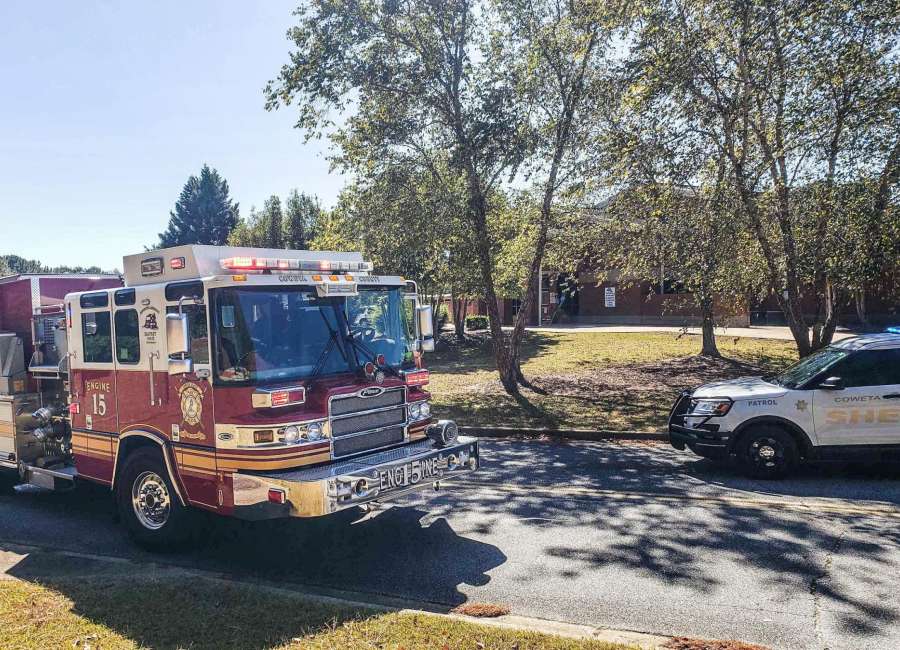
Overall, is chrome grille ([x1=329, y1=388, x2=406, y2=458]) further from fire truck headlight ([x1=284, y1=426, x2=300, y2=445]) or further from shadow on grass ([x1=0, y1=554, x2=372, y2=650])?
shadow on grass ([x1=0, y1=554, x2=372, y2=650])

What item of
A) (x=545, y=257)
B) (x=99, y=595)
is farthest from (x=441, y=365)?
(x=99, y=595)

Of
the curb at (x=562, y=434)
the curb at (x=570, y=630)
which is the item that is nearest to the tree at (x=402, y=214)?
the curb at (x=562, y=434)

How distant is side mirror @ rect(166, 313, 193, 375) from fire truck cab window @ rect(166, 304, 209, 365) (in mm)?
63

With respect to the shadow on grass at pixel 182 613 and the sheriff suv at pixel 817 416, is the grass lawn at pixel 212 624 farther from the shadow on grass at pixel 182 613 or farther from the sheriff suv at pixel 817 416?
the sheriff suv at pixel 817 416

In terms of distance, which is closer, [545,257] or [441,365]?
[545,257]

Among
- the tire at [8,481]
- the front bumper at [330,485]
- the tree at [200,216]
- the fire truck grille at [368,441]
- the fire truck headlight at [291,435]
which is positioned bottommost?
the tire at [8,481]

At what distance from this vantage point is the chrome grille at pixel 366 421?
5785 mm

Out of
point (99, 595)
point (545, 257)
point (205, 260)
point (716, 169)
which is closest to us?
point (99, 595)

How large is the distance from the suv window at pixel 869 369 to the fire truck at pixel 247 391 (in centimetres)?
484

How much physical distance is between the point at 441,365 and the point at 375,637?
19.5m

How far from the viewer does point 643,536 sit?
628cm

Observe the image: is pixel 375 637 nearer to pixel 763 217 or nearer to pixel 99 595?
pixel 99 595

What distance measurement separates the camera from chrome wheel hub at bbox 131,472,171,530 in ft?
20.4

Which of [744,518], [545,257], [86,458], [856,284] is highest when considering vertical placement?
[545,257]
